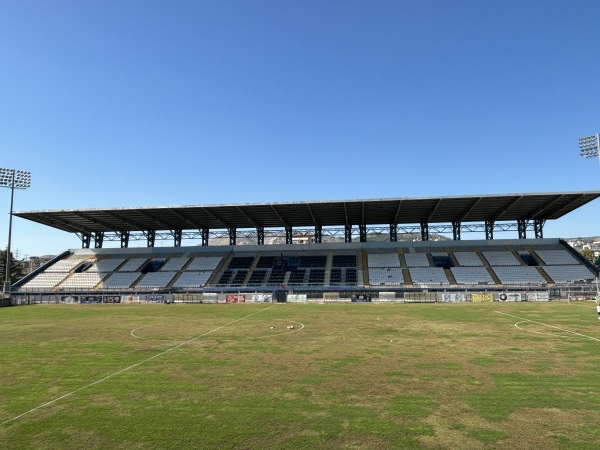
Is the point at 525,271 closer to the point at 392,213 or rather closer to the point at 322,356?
the point at 392,213

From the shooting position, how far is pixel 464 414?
363 inches

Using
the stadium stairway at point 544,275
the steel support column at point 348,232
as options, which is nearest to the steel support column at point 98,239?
the steel support column at point 348,232

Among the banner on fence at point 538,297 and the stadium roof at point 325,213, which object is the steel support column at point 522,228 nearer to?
the stadium roof at point 325,213

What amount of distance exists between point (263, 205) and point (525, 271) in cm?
4190

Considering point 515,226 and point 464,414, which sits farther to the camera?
point 515,226

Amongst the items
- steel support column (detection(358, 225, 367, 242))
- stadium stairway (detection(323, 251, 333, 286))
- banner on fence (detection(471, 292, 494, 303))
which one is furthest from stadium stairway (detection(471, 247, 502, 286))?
stadium stairway (detection(323, 251, 333, 286))

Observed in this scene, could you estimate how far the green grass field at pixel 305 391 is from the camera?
809 centimetres

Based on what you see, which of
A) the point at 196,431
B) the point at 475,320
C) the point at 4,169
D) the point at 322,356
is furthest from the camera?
the point at 4,169

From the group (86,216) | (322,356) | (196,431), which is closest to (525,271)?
(322,356)

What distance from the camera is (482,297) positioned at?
46469 mm

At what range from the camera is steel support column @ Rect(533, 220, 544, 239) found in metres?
65.1

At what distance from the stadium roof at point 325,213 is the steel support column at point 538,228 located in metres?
0.96

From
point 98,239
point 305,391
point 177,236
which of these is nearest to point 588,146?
point 305,391

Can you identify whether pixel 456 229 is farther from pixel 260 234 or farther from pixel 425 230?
pixel 260 234
